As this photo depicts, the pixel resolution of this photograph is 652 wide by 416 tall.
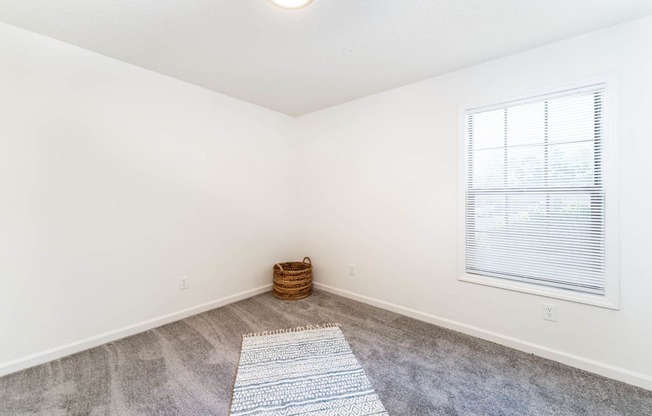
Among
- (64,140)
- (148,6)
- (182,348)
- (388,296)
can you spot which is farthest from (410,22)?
(182,348)

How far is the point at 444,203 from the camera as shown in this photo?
2479mm

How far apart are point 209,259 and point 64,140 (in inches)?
60.7

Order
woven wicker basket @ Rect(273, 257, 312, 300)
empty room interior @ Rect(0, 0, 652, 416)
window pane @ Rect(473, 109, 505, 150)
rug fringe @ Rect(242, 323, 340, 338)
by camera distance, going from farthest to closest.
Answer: woven wicker basket @ Rect(273, 257, 312, 300) < rug fringe @ Rect(242, 323, 340, 338) < window pane @ Rect(473, 109, 505, 150) < empty room interior @ Rect(0, 0, 652, 416)

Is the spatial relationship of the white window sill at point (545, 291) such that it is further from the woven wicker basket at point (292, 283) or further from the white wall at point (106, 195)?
the white wall at point (106, 195)

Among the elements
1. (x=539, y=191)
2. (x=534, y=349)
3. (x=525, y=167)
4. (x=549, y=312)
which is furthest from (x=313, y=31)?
(x=534, y=349)

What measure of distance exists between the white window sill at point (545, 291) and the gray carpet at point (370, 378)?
0.48 metres

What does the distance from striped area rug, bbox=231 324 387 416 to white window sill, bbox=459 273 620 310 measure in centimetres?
126

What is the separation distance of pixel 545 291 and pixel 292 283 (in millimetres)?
2339

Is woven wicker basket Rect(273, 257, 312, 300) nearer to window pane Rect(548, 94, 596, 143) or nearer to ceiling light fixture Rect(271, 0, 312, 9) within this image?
ceiling light fixture Rect(271, 0, 312, 9)

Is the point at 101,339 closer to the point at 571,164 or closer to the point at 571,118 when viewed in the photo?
the point at 571,164

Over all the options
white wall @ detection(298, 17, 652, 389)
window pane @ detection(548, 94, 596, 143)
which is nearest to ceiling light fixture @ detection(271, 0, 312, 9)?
white wall @ detection(298, 17, 652, 389)

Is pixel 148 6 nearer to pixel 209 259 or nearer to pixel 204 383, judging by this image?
pixel 209 259

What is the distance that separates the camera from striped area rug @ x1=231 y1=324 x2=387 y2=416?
1515 mm

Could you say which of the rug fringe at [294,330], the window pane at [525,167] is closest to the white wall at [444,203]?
the window pane at [525,167]
